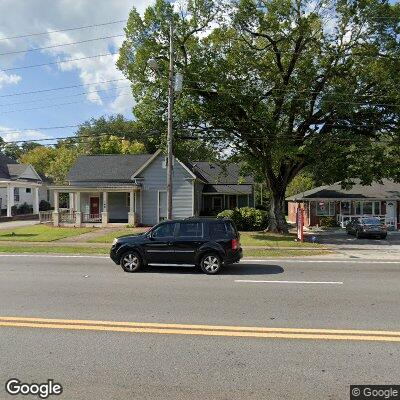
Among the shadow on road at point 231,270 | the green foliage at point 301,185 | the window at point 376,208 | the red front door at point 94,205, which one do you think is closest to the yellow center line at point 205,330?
the shadow on road at point 231,270

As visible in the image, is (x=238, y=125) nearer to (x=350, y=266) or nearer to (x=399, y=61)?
(x=399, y=61)

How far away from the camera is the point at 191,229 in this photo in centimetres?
1270

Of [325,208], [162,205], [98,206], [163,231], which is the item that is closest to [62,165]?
[98,206]

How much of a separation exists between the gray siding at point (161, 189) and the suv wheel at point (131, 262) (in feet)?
68.2

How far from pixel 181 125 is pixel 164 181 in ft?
27.0

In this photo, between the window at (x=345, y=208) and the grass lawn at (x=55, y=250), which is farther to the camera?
the window at (x=345, y=208)

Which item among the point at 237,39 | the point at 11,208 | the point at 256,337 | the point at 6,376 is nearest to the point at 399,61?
the point at 237,39

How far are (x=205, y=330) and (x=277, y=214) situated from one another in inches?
901

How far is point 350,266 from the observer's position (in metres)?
14.1

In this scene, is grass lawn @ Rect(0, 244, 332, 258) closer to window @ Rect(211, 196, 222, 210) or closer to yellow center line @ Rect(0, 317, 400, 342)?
yellow center line @ Rect(0, 317, 400, 342)

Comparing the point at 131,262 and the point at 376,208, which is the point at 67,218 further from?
the point at 376,208

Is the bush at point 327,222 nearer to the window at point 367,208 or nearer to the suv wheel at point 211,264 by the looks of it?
the window at point 367,208

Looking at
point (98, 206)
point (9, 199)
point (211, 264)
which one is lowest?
point (211, 264)

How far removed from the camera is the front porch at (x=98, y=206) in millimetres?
32375
